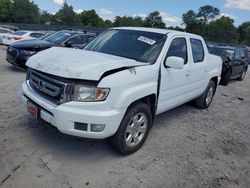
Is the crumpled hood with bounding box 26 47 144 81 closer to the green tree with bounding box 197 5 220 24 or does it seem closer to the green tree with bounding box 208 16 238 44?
the green tree with bounding box 208 16 238 44

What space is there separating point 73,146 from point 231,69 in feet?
29.5

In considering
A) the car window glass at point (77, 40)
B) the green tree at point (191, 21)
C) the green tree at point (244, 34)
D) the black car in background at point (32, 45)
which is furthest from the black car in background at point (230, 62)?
the green tree at point (191, 21)

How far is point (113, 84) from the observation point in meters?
3.33

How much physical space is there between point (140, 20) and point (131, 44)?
88725 millimetres

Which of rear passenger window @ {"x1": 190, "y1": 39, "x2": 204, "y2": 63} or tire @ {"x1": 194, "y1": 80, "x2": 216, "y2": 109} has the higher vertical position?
rear passenger window @ {"x1": 190, "y1": 39, "x2": 204, "y2": 63}

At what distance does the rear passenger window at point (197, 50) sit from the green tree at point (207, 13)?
93609mm

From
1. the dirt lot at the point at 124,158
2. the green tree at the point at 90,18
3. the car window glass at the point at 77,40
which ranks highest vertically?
the green tree at the point at 90,18

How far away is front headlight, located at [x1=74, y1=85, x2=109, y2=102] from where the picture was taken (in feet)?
10.8

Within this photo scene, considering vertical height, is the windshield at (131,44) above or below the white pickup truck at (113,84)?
above

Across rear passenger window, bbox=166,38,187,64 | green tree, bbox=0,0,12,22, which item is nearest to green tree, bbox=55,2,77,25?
green tree, bbox=0,0,12,22

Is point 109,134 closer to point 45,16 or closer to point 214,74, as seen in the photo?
point 214,74

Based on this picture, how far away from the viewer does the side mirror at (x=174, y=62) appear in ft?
13.4

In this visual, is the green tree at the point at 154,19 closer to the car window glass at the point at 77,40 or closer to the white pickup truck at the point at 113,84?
the car window glass at the point at 77,40

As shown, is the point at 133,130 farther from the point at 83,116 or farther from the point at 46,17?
the point at 46,17
